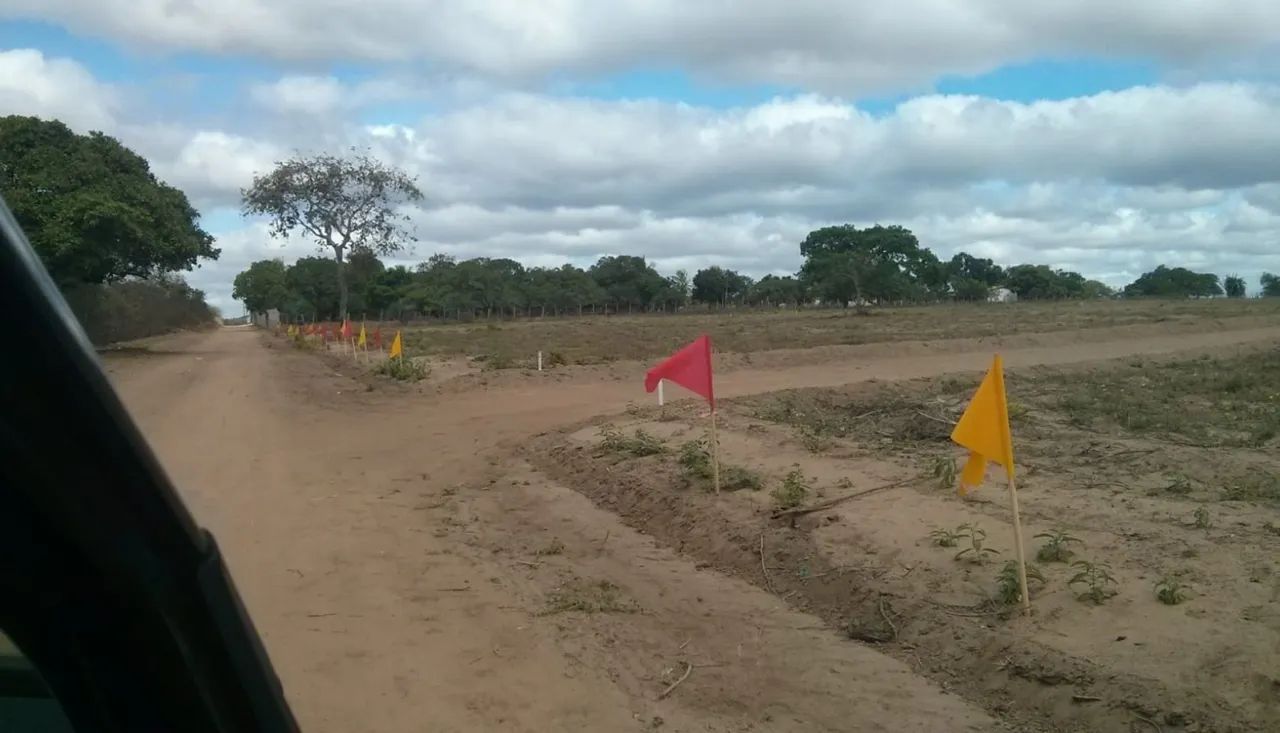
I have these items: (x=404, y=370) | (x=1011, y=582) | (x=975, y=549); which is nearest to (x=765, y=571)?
(x=975, y=549)

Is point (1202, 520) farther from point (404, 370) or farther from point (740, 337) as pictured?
point (740, 337)

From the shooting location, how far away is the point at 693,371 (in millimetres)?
11062

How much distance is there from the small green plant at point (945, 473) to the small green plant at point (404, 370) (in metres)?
17.3

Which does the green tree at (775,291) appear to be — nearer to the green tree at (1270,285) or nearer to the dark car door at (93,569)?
the green tree at (1270,285)

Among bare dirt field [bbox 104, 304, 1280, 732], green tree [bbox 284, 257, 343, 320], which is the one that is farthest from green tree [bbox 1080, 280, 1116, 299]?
bare dirt field [bbox 104, 304, 1280, 732]

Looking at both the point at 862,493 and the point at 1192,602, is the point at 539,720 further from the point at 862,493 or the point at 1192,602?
the point at 862,493

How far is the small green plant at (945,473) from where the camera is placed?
9.38 m

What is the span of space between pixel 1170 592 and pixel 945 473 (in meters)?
3.33

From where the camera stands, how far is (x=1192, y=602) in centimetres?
619

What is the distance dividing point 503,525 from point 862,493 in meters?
3.41

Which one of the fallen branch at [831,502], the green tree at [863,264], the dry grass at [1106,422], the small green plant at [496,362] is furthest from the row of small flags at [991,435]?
the green tree at [863,264]

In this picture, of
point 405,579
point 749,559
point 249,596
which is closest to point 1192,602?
point 749,559

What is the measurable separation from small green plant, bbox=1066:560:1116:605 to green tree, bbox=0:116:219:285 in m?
30.1

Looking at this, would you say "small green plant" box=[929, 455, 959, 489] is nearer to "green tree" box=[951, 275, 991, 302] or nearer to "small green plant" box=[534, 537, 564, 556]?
"small green plant" box=[534, 537, 564, 556]
